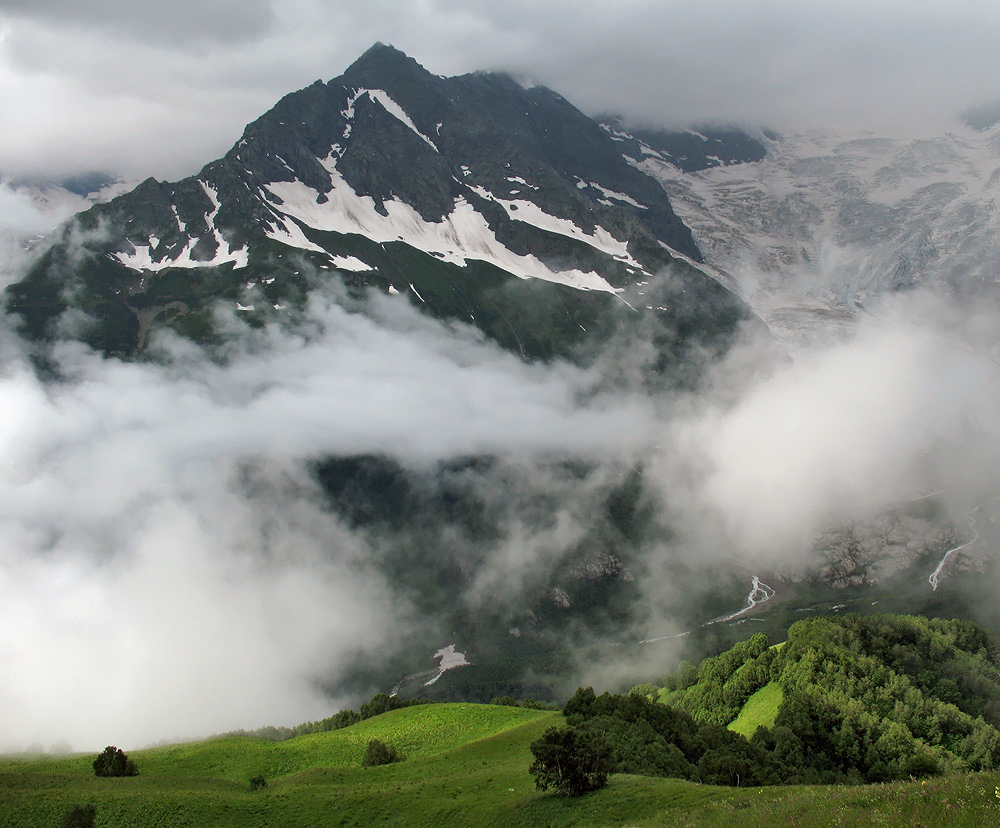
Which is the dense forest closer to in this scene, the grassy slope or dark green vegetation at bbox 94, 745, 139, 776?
the grassy slope

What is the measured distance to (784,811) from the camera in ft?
131

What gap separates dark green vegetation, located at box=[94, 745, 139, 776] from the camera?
3300 inches

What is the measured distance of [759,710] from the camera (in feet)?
403

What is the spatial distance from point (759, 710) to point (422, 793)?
74.3 m

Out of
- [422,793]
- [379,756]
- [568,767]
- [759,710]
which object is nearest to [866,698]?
[759,710]

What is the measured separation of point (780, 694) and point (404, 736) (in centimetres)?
6414

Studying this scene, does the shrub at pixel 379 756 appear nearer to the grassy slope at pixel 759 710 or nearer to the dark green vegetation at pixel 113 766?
the dark green vegetation at pixel 113 766

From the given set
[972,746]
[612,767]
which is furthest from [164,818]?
[972,746]

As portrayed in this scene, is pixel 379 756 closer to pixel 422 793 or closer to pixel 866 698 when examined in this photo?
pixel 422 793

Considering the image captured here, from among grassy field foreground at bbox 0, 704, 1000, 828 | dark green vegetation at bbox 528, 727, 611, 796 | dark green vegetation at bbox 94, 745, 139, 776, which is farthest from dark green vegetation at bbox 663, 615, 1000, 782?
dark green vegetation at bbox 94, 745, 139, 776

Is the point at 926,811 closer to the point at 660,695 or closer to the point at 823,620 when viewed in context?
the point at 823,620

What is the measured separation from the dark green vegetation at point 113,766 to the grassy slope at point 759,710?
290ft

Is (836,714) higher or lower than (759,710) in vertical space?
higher

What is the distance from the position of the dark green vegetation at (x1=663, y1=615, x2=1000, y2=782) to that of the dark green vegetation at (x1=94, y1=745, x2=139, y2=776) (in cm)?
7783
